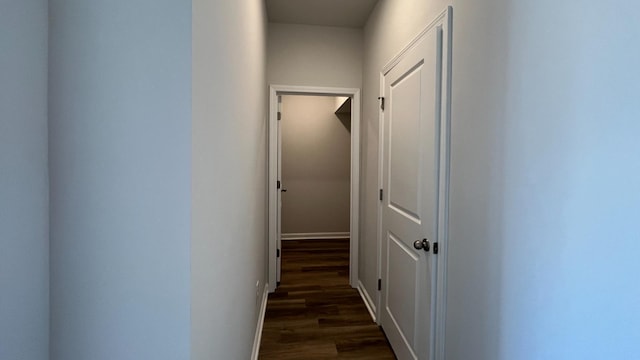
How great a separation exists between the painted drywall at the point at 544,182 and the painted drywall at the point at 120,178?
1.01 m

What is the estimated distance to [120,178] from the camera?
2.32 feet

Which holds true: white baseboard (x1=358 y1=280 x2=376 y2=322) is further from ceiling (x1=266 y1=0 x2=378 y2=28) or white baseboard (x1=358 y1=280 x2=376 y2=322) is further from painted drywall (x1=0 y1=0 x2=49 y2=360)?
ceiling (x1=266 y1=0 x2=378 y2=28)

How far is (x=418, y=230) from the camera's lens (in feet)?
5.58

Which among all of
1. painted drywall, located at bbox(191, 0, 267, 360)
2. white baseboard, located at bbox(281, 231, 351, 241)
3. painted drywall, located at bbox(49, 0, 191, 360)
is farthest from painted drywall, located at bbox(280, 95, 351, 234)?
painted drywall, located at bbox(49, 0, 191, 360)

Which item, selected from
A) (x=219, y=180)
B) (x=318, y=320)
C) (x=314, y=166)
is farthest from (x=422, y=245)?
(x=314, y=166)

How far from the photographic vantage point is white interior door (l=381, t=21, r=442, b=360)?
1.54 m

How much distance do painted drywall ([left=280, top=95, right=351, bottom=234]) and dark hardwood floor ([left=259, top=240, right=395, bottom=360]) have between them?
134 cm

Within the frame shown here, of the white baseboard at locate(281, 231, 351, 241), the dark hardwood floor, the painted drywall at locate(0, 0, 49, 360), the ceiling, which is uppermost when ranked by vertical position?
the ceiling

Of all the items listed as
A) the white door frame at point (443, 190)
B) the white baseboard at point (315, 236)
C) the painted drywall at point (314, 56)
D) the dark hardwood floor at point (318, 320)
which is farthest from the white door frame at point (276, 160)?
the white baseboard at point (315, 236)

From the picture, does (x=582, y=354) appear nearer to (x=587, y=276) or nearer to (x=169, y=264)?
(x=587, y=276)

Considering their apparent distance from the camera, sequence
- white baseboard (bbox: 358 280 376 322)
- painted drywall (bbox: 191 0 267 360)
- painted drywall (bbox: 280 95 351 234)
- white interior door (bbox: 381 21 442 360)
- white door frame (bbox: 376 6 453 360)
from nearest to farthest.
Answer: painted drywall (bbox: 191 0 267 360) < white door frame (bbox: 376 6 453 360) < white interior door (bbox: 381 21 442 360) < white baseboard (bbox: 358 280 376 322) < painted drywall (bbox: 280 95 351 234)

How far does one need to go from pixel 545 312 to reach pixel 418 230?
0.82 metres

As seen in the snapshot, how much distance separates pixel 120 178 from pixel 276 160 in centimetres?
233

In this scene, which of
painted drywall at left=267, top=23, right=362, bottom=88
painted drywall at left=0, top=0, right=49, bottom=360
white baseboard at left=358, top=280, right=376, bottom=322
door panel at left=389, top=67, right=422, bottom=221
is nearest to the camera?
painted drywall at left=0, top=0, right=49, bottom=360
